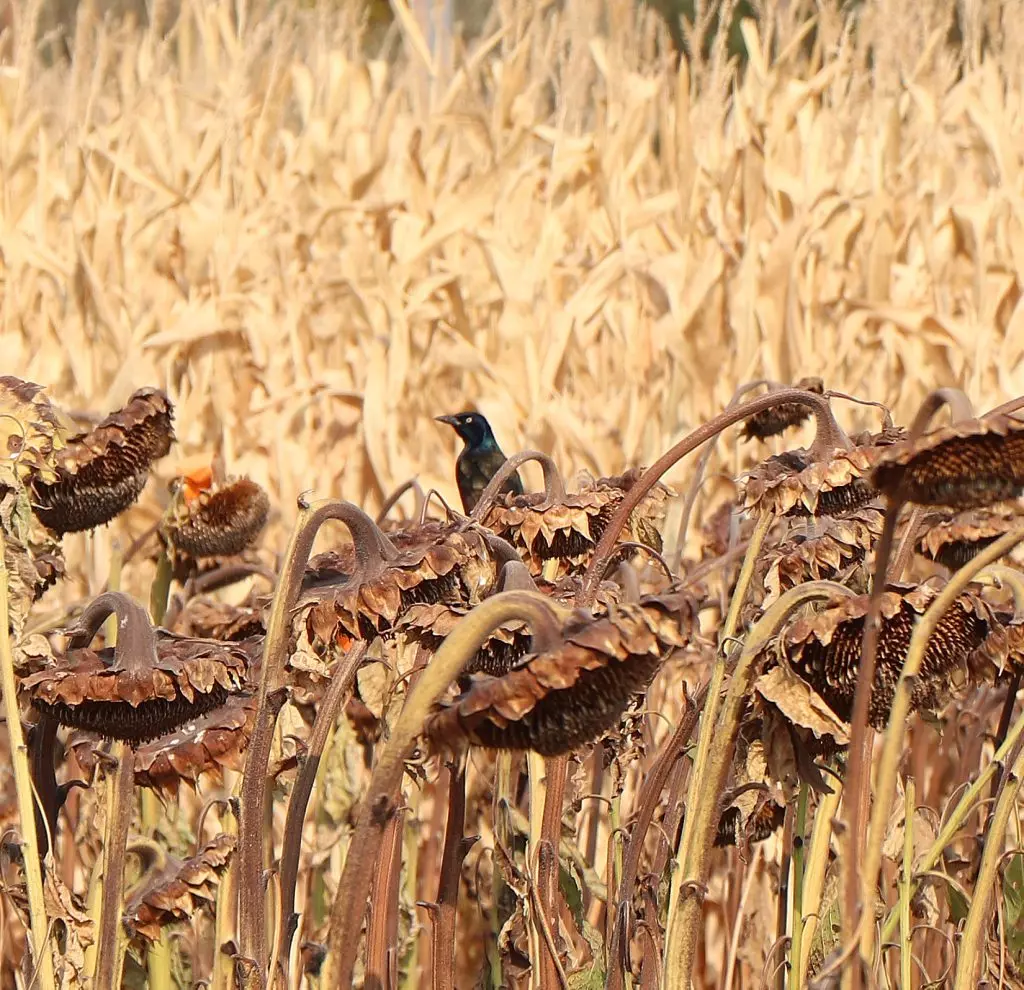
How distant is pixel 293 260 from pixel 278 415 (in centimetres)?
68

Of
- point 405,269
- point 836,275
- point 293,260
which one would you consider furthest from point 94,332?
point 836,275

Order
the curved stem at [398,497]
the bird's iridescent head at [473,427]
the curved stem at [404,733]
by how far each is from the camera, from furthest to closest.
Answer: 1. the bird's iridescent head at [473,427]
2. the curved stem at [398,497]
3. the curved stem at [404,733]

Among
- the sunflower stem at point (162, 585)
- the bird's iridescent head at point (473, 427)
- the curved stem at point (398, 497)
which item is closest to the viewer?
the curved stem at point (398, 497)

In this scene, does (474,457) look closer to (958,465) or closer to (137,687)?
(137,687)

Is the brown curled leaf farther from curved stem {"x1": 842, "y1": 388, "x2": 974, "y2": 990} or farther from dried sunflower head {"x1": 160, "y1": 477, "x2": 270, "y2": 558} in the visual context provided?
dried sunflower head {"x1": 160, "y1": 477, "x2": 270, "y2": 558}

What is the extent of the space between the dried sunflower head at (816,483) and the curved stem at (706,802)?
210 mm

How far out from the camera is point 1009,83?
17.3 feet

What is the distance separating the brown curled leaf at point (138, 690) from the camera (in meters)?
1.37

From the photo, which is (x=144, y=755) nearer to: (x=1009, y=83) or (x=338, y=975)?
(x=338, y=975)

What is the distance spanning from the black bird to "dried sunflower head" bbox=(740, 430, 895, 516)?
213 centimetres

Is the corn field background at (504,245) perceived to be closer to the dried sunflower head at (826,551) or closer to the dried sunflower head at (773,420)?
the dried sunflower head at (773,420)

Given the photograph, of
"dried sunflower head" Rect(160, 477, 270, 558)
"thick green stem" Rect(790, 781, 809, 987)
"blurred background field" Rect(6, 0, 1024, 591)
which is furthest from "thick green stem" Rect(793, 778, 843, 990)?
"blurred background field" Rect(6, 0, 1024, 591)

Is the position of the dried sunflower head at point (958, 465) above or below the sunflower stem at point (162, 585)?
above

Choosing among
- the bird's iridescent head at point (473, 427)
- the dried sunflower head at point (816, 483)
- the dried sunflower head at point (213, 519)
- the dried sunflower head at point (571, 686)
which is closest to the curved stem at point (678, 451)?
the dried sunflower head at point (816, 483)
